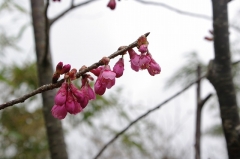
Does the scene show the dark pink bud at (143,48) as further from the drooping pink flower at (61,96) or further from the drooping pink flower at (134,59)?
the drooping pink flower at (61,96)

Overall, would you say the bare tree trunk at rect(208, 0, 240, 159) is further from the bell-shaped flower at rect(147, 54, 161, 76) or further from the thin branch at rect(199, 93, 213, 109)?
the bell-shaped flower at rect(147, 54, 161, 76)

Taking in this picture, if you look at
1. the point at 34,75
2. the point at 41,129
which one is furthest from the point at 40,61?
the point at 41,129

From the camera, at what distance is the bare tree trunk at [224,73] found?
922mm

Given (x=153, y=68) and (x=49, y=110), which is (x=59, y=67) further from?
(x=49, y=110)

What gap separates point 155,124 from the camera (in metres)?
6.07

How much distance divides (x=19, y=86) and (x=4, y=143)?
92 cm

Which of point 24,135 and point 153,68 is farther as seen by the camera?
point 24,135

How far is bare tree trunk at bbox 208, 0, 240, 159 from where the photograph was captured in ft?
3.02

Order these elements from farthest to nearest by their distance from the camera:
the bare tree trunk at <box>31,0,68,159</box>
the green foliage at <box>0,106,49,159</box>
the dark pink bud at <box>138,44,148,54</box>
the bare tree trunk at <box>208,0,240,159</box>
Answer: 1. the green foliage at <box>0,106,49,159</box>
2. the bare tree trunk at <box>31,0,68,159</box>
3. the bare tree trunk at <box>208,0,240,159</box>
4. the dark pink bud at <box>138,44,148,54</box>

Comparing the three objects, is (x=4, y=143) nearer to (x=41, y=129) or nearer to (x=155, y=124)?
(x=41, y=129)

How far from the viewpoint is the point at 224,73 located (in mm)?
941

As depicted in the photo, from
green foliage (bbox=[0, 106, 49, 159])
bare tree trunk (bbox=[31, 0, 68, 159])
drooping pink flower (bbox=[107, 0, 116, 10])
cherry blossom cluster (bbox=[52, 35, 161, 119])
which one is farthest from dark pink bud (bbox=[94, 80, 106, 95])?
green foliage (bbox=[0, 106, 49, 159])

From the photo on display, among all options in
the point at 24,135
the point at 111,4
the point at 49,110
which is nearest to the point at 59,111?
the point at 111,4

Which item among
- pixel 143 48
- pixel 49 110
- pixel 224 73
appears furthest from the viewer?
pixel 49 110
